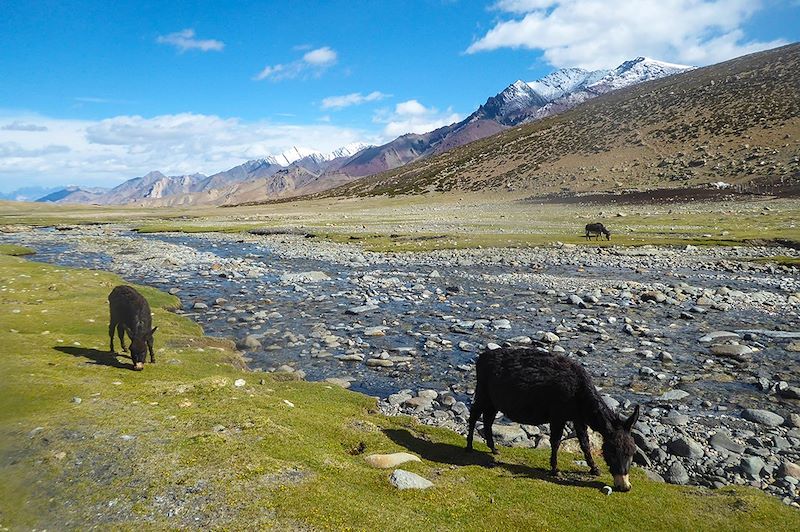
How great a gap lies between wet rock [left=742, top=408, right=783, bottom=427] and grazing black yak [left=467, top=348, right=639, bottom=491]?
6406 millimetres

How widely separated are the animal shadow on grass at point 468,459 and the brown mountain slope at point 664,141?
8638cm

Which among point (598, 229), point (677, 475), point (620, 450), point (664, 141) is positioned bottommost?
point (677, 475)

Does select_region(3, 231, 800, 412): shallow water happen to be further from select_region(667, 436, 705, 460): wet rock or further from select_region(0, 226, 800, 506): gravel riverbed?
select_region(667, 436, 705, 460): wet rock

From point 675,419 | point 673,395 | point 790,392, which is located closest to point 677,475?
point 675,419

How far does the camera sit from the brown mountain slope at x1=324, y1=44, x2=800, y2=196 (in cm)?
9062

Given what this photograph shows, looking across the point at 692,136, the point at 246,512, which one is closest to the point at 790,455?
the point at 246,512

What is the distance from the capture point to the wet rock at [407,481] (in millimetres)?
7273

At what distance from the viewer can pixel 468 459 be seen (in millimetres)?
8914

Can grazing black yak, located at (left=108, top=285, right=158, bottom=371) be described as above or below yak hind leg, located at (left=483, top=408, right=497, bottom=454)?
above

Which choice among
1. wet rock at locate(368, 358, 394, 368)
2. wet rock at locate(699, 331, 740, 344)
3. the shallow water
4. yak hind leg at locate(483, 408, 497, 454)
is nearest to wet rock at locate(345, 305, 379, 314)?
the shallow water

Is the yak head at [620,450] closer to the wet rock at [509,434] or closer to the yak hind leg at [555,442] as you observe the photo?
the yak hind leg at [555,442]

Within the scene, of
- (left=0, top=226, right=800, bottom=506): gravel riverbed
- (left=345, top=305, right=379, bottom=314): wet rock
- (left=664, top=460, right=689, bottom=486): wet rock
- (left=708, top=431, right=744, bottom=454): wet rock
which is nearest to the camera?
(left=664, top=460, right=689, bottom=486): wet rock

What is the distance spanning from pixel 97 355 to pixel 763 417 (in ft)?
59.0

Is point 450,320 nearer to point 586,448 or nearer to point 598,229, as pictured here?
point 586,448
